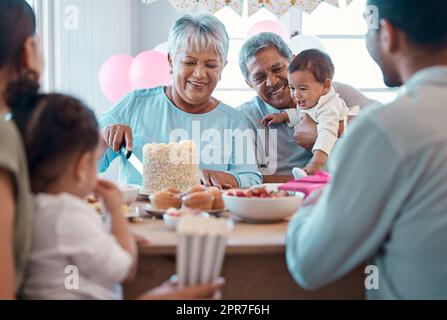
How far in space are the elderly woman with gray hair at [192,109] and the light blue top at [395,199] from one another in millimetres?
1232

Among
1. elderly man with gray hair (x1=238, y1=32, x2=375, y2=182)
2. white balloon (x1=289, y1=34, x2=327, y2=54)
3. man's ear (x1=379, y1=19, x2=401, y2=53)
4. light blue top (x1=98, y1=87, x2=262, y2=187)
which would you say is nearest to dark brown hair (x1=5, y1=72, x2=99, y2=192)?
man's ear (x1=379, y1=19, x2=401, y2=53)

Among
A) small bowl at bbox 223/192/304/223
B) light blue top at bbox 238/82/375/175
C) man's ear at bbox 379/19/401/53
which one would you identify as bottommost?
light blue top at bbox 238/82/375/175

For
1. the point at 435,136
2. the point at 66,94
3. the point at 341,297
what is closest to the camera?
the point at 435,136

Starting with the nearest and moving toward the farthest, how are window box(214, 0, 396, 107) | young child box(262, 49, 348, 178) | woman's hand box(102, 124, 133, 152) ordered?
1. woman's hand box(102, 124, 133, 152)
2. young child box(262, 49, 348, 178)
3. window box(214, 0, 396, 107)

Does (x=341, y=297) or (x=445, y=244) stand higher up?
(x=445, y=244)

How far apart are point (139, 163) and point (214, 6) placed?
4.16 feet

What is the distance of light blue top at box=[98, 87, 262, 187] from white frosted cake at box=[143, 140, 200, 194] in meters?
0.63

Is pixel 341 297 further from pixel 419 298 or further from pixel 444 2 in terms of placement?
pixel 444 2

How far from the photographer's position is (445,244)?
3.44ft

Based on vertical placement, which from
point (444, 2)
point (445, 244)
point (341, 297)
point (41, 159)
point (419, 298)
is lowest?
point (341, 297)

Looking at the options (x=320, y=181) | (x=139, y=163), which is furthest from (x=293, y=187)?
(x=139, y=163)

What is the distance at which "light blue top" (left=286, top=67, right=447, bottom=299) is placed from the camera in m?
1.02

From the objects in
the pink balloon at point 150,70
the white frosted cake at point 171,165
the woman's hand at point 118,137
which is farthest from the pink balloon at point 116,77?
the white frosted cake at point 171,165

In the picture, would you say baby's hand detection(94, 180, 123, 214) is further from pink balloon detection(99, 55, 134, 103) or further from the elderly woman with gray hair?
pink balloon detection(99, 55, 134, 103)
